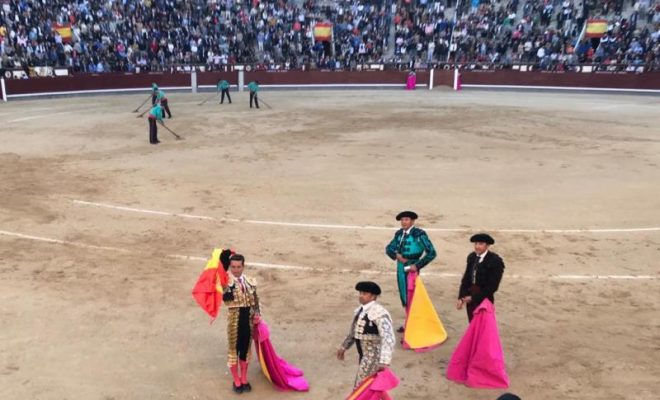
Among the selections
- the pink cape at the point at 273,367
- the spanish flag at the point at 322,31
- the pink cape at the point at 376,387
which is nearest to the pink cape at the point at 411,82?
the spanish flag at the point at 322,31

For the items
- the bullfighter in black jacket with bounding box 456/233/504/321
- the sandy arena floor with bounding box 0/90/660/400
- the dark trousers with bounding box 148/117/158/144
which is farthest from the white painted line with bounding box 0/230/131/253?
the dark trousers with bounding box 148/117/158/144

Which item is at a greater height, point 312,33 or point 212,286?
point 312,33

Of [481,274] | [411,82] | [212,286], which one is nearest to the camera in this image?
[212,286]

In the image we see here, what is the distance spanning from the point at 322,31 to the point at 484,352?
108 ft

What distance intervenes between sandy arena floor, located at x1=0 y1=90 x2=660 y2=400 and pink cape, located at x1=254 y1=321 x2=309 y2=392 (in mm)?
146

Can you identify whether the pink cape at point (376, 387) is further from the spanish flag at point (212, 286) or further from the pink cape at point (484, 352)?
the spanish flag at point (212, 286)

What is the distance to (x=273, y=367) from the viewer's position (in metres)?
5.01

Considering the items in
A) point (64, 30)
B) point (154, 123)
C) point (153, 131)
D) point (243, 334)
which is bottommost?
point (243, 334)

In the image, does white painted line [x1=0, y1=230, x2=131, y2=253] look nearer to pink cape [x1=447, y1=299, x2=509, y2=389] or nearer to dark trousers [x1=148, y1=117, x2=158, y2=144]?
pink cape [x1=447, y1=299, x2=509, y2=389]

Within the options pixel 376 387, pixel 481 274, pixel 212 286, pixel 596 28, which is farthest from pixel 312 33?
pixel 376 387

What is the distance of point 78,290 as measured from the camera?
7020 mm

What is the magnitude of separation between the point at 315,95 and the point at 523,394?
26.4 metres

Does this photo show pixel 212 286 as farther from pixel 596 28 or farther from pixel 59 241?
pixel 596 28

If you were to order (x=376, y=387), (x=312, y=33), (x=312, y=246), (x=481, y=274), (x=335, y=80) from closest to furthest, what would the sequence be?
1. (x=376, y=387)
2. (x=481, y=274)
3. (x=312, y=246)
4. (x=335, y=80)
5. (x=312, y=33)
